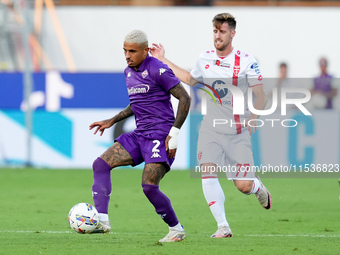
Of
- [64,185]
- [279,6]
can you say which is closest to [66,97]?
[64,185]

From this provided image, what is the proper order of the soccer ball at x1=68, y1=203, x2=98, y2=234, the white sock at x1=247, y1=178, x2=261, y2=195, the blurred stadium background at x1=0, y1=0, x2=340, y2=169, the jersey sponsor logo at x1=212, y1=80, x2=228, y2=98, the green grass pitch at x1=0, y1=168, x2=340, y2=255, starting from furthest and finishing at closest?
the blurred stadium background at x1=0, y1=0, x2=340, y2=169 < the white sock at x1=247, y1=178, x2=261, y2=195 < the jersey sponsor logo at x1=212, y1=80, x2=228, y2=98 < the soccer ball at x1=68, y1=203, x2=98, y2=234 < the green grass pitch at x1=0, y1=168, x2=340, y2=255

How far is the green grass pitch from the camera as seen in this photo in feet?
22.2

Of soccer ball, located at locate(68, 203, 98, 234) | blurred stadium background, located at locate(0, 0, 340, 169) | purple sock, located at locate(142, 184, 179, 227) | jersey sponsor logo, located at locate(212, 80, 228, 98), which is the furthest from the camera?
blurred stadium background, located at locate(0, 0, 340, 169)

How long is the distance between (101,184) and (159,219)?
2.34 metres

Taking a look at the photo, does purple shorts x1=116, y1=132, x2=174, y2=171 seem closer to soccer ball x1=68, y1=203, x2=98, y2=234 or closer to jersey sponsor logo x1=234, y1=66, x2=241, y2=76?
soccer ball x1=68, y1=203, x2=98, y2=234

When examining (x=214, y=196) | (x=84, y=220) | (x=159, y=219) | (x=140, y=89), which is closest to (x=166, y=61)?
(x=140, y=89)

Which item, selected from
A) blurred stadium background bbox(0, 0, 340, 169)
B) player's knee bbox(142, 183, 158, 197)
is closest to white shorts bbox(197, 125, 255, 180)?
player's knee bbox(142, 183, 158, 197)

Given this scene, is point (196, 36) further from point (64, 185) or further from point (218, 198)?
point (218, 198)

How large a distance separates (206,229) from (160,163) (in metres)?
1.75

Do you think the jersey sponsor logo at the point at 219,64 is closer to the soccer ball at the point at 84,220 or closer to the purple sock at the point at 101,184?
the purple sock at the point at 101,184

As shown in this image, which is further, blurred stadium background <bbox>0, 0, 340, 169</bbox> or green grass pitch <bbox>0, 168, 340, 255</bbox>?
blurred stadium background <bbox>0, 0, 340, 169</bbox>

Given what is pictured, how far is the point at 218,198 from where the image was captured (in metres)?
7.73

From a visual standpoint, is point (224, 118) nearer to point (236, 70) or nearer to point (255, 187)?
point (236, 70)

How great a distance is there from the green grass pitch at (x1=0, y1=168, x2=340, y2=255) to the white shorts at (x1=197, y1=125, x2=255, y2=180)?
2.15ft
